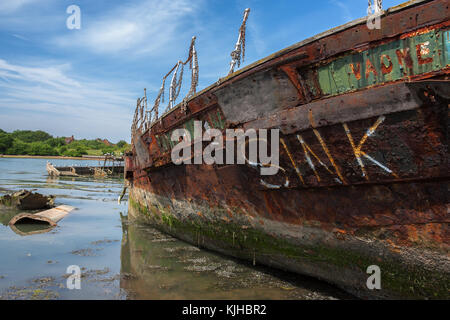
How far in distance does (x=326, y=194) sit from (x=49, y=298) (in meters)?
2.98

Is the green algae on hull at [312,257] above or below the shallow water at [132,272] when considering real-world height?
above

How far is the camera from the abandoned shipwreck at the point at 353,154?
2.44 meters

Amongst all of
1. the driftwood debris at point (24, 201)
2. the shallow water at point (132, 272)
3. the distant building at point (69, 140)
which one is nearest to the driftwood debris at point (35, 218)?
the shallow water at point (132, 272)

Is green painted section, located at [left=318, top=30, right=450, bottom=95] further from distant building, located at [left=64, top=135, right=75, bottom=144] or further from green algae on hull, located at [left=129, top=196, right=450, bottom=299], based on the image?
distant building, located at [left=64, top=135, right=75, bottom=144]

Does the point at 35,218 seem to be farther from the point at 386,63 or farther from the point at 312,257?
the point at 386,63

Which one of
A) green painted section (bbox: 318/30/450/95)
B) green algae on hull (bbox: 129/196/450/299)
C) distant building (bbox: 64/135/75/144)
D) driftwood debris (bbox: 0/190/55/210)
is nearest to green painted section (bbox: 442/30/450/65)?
green painted section (bbox: 318/30/450/95)

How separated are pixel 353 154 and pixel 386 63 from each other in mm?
798

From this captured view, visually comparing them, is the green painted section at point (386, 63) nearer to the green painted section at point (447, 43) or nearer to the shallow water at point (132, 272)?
the green painted section at point (447, 43)

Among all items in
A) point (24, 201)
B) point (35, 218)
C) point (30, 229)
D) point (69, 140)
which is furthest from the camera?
point (69, 140)

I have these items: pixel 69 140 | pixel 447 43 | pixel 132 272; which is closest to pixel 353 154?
pixel 447 43

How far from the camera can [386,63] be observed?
8.46ft

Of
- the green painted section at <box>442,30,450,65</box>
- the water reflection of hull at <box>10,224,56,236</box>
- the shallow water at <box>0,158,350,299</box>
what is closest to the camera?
the green painted section at <box>442,30,450,65</box>

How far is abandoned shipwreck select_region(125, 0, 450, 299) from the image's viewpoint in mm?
2438

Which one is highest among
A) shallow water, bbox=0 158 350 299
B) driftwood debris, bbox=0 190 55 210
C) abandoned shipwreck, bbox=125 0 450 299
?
abandoned shipwreck, bbox=125 0 450 299
